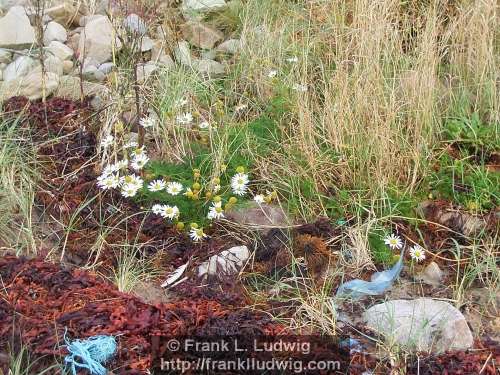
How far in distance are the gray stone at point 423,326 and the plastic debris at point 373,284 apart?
0.63ft

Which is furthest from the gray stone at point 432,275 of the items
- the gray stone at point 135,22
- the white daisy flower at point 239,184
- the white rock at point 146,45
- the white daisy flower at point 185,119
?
the white rock at point 146,45

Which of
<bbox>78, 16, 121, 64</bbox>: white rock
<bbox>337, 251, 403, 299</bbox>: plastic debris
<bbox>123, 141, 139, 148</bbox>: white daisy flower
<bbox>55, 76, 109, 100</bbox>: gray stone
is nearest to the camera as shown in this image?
<bbox>337, 251, 403, 299</bbox>: plastic debris

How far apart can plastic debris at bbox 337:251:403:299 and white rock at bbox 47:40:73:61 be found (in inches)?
102

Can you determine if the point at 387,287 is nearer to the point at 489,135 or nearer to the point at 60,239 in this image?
the point at 489,135

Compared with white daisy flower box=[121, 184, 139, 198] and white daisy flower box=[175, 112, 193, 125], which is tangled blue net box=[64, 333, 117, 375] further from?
white daisy flower box=[175, 112, 193, 125]

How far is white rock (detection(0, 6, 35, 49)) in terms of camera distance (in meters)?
5.04

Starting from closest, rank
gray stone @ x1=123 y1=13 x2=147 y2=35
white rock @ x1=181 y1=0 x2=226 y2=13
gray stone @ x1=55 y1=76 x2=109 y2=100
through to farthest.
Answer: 1. gray stone @ x1=55 y1=76 x2=109 y2=100
2. gray stone @ x1=123 y1=13 x2=147 y2=35
3. white rock @ x1=181 y1=0 x2=226 y2=13

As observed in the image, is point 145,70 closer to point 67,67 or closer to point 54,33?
point 67,67

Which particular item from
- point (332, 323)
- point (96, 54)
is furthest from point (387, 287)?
point (96, 54)

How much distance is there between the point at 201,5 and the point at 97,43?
2.64 feet

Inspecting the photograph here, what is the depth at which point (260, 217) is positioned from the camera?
12.3 ft

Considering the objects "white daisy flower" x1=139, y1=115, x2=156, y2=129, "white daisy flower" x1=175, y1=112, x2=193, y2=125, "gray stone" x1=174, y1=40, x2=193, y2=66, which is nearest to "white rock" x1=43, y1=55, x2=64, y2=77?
"gray stone" x1=174, y1=40, x2=193, y2=66

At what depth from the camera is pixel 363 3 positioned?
4344 mm

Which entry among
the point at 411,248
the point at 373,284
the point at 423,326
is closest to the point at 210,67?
the point at 411,248
